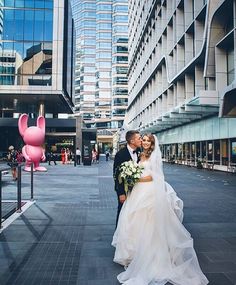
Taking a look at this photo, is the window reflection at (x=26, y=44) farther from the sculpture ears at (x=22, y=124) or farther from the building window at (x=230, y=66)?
the building window at (x=230, y=66)

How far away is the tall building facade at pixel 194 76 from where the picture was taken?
67.9ft

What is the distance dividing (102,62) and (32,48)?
67.5 meters

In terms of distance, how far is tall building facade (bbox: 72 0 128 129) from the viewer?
318 ft

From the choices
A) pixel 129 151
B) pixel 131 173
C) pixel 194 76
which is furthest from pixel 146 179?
pixel 194 76

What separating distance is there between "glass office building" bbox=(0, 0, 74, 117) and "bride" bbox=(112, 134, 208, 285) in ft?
115

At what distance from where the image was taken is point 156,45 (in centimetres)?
4131

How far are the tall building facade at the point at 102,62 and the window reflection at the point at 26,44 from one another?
57868mm

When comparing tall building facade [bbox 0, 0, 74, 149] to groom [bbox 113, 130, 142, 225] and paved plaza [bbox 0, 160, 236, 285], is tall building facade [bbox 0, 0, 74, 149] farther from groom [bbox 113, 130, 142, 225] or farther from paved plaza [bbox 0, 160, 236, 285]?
groom [bbox 113, 130, 142, 225]

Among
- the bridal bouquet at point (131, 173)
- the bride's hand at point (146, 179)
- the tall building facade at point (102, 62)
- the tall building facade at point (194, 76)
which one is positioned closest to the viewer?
the bridal bouquet at point (131, 173)

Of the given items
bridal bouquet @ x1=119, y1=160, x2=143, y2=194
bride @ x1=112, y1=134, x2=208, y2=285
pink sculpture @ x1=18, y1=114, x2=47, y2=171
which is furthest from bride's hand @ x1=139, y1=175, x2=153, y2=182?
pink sculpture @ x1=18, y1=114, x2=47, y2=171

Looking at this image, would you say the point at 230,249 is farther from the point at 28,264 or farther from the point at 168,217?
the point at 28,264

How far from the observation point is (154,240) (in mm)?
Result: 4160

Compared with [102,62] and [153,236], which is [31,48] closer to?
[153,236]

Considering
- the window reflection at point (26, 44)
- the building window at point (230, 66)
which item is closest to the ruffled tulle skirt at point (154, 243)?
the building window at point (230, 66)
